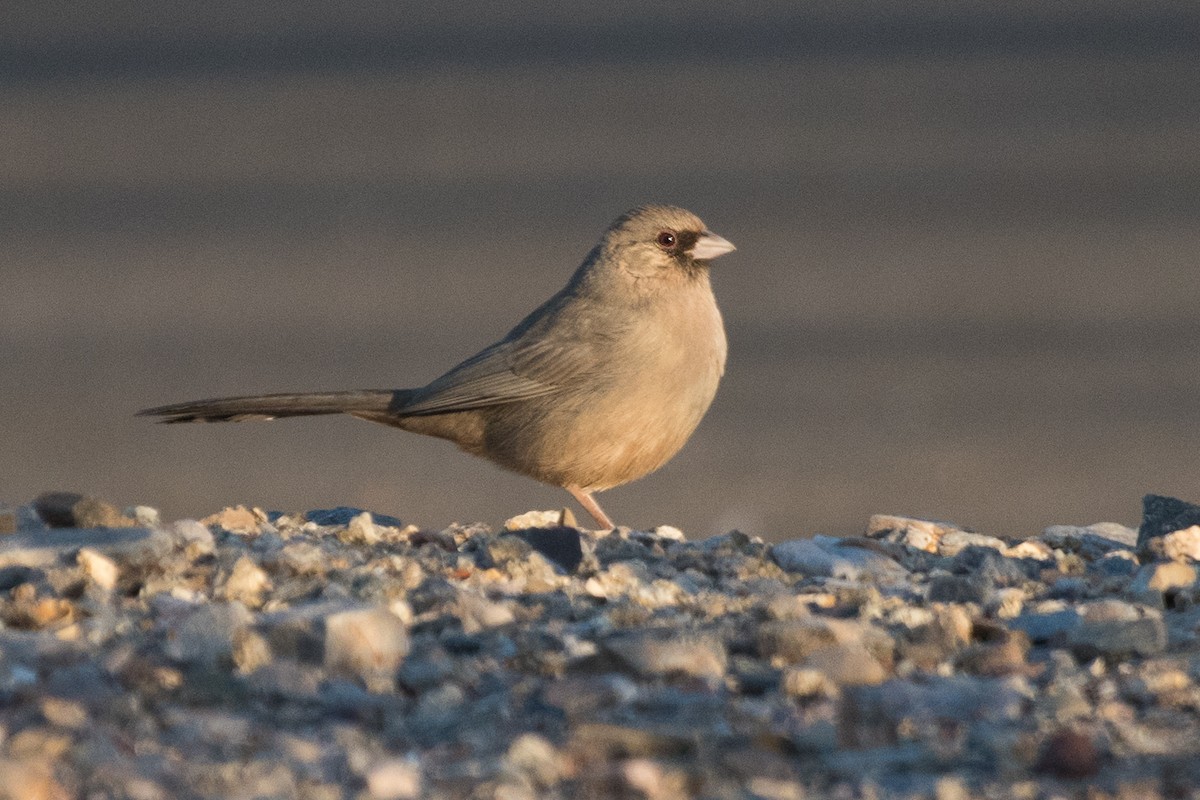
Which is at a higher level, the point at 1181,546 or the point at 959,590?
the point at 1181,546

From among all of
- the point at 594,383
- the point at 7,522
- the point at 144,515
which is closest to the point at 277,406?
the point at 594,383

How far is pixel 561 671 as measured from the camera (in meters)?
2.36

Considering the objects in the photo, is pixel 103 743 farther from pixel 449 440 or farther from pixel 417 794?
pixel 449 440

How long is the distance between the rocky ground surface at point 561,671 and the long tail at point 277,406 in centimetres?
126

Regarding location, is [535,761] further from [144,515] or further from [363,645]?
[144,515]

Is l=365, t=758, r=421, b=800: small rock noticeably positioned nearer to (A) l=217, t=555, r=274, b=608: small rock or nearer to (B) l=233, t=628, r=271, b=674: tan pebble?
(B) l=233, t=628, r=271, b=674: tan pebble

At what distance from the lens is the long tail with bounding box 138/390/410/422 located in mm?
4566

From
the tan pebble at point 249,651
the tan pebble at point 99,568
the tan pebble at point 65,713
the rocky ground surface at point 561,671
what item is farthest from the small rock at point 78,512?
the tan pebble at point 65,713

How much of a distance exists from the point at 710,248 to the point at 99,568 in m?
2.41

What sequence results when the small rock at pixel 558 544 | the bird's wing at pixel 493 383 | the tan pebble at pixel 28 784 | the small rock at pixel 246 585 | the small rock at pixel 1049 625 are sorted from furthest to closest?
the bird's wing at pixel 493 383 → the small rock at pixel 558 544 → the small rock at pixel 246 585 → the small rock at pixel 1049 625 → the tan pebble at pixel 28 784

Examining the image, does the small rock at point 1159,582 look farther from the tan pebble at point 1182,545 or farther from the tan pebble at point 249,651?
the tan pebble at point 249,651

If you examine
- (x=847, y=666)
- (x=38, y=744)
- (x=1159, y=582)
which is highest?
(x=1159, y=582)

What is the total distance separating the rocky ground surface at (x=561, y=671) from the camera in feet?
6.50

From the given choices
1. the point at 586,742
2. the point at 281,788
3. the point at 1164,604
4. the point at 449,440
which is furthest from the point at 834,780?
the point at 449,440
